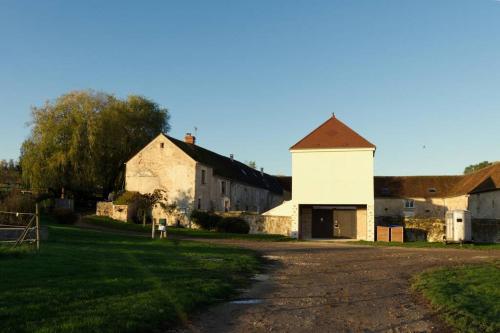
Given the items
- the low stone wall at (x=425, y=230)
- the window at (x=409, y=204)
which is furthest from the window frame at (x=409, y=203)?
the low stone wall at (x=425, y=230)

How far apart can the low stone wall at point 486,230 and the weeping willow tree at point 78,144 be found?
35.4 meters

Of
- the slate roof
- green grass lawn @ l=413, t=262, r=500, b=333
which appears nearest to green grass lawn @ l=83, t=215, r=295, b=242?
the slate roof

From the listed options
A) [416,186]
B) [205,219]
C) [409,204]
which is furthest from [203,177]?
[416,186]

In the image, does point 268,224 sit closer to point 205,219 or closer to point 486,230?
point 205,219

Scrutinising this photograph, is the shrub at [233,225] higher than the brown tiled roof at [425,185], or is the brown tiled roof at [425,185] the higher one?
the brown tiled roof at [425,185]

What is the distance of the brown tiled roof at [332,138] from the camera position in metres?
36.5

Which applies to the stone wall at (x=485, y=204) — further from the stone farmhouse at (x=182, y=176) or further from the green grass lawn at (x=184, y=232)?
the stone farmhouse at (x=182, y=176)

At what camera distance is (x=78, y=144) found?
47344mm

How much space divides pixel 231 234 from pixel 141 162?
48.0 ft

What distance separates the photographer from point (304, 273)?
51.7ft

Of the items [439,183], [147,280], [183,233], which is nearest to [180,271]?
[147,280]

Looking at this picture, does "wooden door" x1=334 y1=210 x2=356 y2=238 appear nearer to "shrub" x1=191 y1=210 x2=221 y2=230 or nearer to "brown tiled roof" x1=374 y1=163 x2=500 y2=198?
"shrub" x1=191 y1=210 x2=221 y2=230

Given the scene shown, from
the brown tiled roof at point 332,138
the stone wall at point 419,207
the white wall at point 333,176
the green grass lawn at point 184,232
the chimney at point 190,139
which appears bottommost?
the green grass lawn at point 184,232

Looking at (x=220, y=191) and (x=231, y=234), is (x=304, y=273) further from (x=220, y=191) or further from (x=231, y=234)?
(x=220, y=191)
